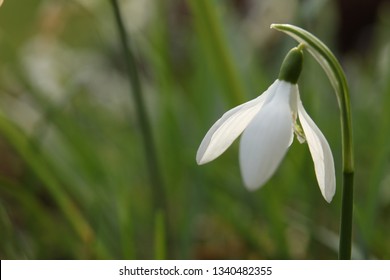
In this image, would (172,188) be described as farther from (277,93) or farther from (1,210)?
(277,93)

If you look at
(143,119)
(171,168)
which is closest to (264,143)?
(143,119)

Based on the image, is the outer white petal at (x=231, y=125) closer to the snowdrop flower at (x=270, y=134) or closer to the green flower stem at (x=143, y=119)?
the snowdrop flower at (x=270, y=134)

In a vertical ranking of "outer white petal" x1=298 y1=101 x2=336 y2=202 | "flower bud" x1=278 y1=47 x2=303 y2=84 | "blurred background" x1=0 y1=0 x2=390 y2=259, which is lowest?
"blurred background" x1=0 y1=0 x2=390 y2=259

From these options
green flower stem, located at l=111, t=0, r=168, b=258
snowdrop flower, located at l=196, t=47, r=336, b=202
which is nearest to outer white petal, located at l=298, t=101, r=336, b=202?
snowdrop flower, located at l=196, t=47, r=336, b=202

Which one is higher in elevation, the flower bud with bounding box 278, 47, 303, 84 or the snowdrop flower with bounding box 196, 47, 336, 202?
the flower bud with bounding box 278, 47, 303, 84

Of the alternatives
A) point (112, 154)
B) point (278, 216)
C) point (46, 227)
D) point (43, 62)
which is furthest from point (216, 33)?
point (43, 62)

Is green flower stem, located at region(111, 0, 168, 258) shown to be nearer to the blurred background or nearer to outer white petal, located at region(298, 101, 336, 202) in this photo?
the blurred background

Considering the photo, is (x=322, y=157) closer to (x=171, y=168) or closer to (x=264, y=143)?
(x=264, y=143)
